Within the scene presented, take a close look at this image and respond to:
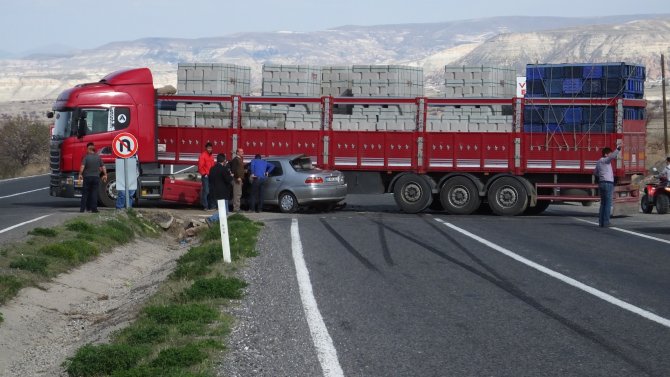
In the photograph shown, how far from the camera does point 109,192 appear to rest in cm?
3039

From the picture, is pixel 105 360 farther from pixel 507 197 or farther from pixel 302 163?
pixel 507 197

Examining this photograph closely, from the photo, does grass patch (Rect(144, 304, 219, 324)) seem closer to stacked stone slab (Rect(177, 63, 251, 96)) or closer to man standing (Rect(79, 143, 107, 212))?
man standing (Rect(79, 143, 107, 212))

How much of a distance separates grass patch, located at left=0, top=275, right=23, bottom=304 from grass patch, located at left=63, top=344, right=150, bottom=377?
13.9 feet

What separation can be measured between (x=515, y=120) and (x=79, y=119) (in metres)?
12.2

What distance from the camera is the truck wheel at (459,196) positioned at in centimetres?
2900

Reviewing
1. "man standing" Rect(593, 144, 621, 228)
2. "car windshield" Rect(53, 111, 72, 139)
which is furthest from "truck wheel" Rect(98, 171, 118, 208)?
"man standing" Rect(593, 144, 621, 228)

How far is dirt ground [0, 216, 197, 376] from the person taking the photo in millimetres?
11984

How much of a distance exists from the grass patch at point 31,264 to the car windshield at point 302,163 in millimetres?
12599

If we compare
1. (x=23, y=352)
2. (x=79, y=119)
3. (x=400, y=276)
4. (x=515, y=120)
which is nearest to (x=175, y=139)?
(x=79, y=119)

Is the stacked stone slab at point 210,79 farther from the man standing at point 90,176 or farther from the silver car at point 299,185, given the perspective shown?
the man standing at point 90,176

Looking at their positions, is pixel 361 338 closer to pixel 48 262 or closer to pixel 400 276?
pixel 400 276

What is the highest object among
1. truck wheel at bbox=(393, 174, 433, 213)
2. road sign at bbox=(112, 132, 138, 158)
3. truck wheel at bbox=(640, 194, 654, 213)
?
road sign at bbox=(112, 132, 138, 158)

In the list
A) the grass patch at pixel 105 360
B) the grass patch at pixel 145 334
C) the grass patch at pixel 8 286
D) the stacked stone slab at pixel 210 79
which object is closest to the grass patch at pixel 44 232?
the grass patch at pixel 8 286

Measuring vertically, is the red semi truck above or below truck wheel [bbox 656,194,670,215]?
above
